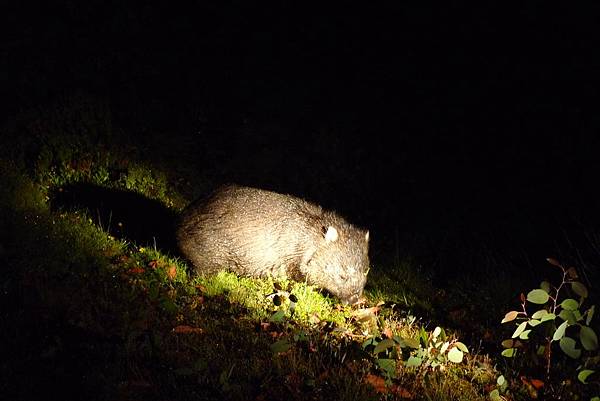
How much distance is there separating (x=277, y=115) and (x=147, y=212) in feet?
15.7

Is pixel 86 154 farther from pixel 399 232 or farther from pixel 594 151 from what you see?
pixel 594 151

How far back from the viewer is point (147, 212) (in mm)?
6418

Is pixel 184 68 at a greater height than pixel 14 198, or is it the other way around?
pixel 184 68

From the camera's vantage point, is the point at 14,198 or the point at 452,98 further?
the point at 452,98

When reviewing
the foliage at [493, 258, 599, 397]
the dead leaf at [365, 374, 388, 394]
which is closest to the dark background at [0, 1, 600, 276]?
the foliage at [493, 258, 599, 397]

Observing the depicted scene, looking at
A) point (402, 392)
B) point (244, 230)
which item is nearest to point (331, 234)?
point (244, 230)

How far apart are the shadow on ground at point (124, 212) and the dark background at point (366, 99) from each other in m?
1.02

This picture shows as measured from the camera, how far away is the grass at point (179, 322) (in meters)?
3.47

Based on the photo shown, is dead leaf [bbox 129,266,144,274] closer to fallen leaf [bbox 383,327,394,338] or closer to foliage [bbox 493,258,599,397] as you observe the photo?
fallen leaf [bbox 383,327,394,338]

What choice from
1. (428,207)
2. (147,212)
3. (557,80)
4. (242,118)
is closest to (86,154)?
(147,212)

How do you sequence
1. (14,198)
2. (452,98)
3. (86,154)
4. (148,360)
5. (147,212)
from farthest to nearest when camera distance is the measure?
(452,98), (86,154), (147,212), (14,198), (148,360)

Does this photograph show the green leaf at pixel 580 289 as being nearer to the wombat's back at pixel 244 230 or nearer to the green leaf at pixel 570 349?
the green leaf at pixel 570 349

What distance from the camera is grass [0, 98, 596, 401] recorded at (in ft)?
11.4

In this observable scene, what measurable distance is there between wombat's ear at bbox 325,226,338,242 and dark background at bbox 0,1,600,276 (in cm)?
154
